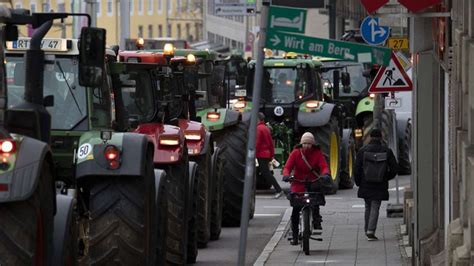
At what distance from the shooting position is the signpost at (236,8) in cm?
4978

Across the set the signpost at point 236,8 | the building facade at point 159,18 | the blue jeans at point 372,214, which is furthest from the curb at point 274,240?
the building facade at point 159,18

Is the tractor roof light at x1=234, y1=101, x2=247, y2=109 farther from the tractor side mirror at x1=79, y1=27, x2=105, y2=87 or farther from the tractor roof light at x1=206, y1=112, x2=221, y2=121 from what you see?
the tractor side mirror at x1=79, y1=27, x2=105, y2=87

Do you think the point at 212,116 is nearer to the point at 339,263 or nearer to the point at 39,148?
the point at 339,263

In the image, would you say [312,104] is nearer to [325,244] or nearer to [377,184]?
[377,184]

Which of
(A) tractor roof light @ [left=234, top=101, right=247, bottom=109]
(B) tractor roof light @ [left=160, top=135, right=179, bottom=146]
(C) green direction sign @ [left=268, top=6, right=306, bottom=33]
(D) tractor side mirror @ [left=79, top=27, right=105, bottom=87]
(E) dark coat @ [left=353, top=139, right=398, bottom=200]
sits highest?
(C) green direction sign @ [left=268, top=6, right=306, bottom=33]

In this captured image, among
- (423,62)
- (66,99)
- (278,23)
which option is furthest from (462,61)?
(423,62)

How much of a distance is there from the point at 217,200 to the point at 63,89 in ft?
24.5

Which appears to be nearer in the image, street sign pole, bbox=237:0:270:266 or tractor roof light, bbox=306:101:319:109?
street sign pole, bbox=237:0:270:266

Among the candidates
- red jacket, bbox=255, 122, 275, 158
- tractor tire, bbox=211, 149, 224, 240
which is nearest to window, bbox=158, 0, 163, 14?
red jacket, bbox=255, 122, 275, 158

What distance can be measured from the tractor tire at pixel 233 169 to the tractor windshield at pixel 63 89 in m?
9.18

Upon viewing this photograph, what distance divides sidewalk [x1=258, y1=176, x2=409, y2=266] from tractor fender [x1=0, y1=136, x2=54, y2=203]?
9211mm

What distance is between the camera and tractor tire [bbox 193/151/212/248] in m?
20.3

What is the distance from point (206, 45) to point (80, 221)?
192ft

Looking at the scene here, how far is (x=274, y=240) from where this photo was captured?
22.6 meters
